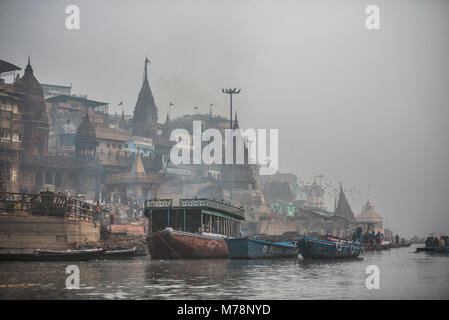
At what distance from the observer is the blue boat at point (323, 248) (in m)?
51.1

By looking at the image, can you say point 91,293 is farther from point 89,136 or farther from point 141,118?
point 141,118

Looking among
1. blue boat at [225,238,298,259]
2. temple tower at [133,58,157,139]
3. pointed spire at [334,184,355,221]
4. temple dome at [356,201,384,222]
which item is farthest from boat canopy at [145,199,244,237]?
temple dome at [356,201,384,222]

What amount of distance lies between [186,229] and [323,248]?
12075 millimetres

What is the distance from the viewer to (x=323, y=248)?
51938mm

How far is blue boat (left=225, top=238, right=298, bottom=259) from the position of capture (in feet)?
163

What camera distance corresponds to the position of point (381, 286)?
1238 inches

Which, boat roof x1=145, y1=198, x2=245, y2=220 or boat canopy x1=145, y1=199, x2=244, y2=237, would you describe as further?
boat canopy x1=145, y1=199, x2=244, y2=237

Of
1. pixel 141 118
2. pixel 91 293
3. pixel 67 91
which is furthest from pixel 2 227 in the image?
pixel 67 91

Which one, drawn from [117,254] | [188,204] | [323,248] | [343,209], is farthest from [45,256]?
[343,209]
